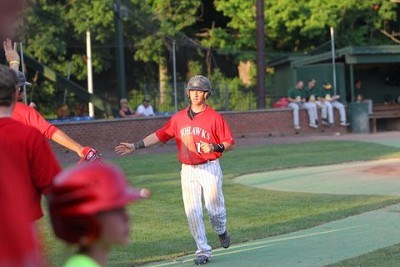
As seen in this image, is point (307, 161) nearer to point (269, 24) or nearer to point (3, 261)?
point (3, 261)

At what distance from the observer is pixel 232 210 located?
1241 centimetres

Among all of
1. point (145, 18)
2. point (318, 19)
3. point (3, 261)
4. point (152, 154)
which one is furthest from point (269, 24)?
point (3, 261)

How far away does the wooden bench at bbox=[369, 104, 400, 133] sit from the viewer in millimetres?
32456

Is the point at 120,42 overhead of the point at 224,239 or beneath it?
overhead

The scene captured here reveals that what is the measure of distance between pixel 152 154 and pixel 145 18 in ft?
56.1

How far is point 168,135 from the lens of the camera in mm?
8820

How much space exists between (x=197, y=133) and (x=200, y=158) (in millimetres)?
274

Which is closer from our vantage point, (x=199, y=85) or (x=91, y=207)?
(x=91, y=207)

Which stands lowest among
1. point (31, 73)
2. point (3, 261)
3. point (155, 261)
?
point (155, 261)

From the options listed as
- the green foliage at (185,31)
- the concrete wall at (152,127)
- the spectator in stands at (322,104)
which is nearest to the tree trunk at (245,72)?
the green foliage at (185,31)

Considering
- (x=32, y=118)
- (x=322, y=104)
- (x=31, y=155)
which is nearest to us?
(x=31, y=155)

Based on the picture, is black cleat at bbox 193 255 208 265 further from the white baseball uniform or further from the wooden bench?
the wooden bench

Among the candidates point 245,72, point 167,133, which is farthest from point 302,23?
point 167,133

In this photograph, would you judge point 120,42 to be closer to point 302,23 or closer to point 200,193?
point 302,23
